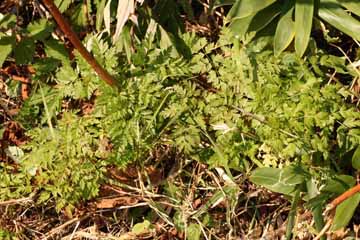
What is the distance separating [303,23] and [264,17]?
158mm

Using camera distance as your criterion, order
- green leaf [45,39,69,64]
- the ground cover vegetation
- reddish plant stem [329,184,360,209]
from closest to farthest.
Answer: reddish plant stem [329,184,360,209] < the ground cover vegetation < green leaf [45,39,69,64]

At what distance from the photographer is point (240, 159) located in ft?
7.80

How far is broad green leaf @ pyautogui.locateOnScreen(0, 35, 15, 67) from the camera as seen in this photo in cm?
243

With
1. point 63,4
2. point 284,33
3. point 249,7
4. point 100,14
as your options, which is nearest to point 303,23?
point 284,33

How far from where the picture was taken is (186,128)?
2346 mm

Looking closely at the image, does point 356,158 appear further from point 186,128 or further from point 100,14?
point 100,14

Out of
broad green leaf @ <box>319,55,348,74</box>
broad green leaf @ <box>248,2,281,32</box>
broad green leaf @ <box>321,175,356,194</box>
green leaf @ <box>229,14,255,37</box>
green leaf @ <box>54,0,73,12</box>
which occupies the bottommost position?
broad green leaf @ <box>321,175,356,194</box>

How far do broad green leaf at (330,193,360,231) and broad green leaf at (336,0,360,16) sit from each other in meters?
0.61

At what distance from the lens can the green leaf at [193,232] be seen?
240 centimetres

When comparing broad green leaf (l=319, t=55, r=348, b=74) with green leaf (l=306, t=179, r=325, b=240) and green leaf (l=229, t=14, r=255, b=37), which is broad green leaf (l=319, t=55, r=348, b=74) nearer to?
green leaf (l=229, t=14, r=255, b=37)

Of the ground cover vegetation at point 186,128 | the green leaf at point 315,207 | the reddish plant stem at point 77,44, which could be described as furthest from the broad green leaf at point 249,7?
the green leaf at point 315,207

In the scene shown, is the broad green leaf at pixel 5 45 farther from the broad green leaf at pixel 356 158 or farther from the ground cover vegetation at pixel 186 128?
the broad green leaf at pixel 356 158

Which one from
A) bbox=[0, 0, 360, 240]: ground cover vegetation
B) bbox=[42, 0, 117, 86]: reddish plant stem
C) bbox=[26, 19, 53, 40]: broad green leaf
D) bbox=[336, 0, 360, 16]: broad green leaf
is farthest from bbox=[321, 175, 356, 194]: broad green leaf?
bbox=[26, 19, 53, 40]: broad green leaf

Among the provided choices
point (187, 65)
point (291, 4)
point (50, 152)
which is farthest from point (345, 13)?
point (50, 152)
